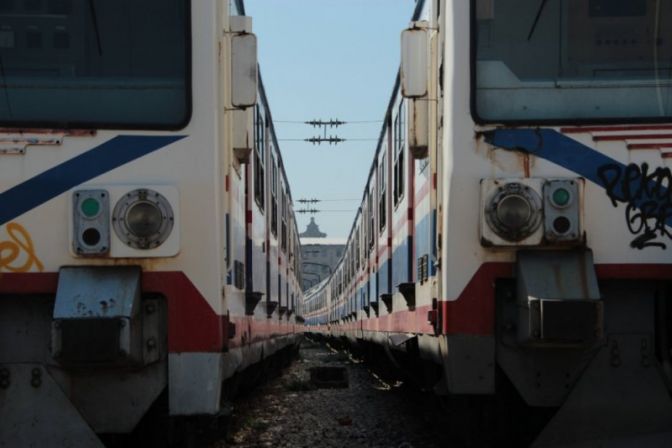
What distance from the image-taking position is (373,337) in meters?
12.5

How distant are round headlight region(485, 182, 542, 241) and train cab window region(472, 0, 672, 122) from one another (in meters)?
0.39

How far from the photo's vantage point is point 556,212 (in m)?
4.19

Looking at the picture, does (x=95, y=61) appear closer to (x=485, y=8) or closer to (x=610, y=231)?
(x=485, y=8)

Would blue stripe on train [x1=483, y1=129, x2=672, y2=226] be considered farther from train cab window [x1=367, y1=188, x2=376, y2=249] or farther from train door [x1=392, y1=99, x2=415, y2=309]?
train cab window [x1=367, y1=188, x2=376, y2=249]

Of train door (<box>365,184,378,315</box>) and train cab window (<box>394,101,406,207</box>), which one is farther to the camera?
train door (<box>365,184,378,315</box>)

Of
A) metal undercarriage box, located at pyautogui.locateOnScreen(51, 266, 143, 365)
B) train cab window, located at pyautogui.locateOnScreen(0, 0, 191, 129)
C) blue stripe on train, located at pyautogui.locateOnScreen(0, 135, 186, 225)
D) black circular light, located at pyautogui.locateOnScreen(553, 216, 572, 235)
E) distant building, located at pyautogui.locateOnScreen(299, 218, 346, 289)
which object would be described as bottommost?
distant building, located at pyautogui.locateOnScreen(299, 218, 346, 289)

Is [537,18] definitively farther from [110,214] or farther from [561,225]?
[110,214]

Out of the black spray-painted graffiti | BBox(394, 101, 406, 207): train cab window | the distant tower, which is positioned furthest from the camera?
the distant tower

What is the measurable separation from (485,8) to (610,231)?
1.24 m

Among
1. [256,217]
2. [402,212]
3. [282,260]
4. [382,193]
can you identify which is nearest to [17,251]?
[256,217]

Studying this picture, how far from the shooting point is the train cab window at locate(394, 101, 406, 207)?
7.92 meters

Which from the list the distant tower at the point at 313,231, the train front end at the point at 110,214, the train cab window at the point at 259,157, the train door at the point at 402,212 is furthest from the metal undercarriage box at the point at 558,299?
the distant tower at the point at 313,231

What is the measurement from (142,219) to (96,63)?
836 mm

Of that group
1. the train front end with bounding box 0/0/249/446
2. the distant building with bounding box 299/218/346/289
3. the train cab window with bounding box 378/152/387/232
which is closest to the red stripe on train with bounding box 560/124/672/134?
the train front end with bounding box 0/0/249/446
